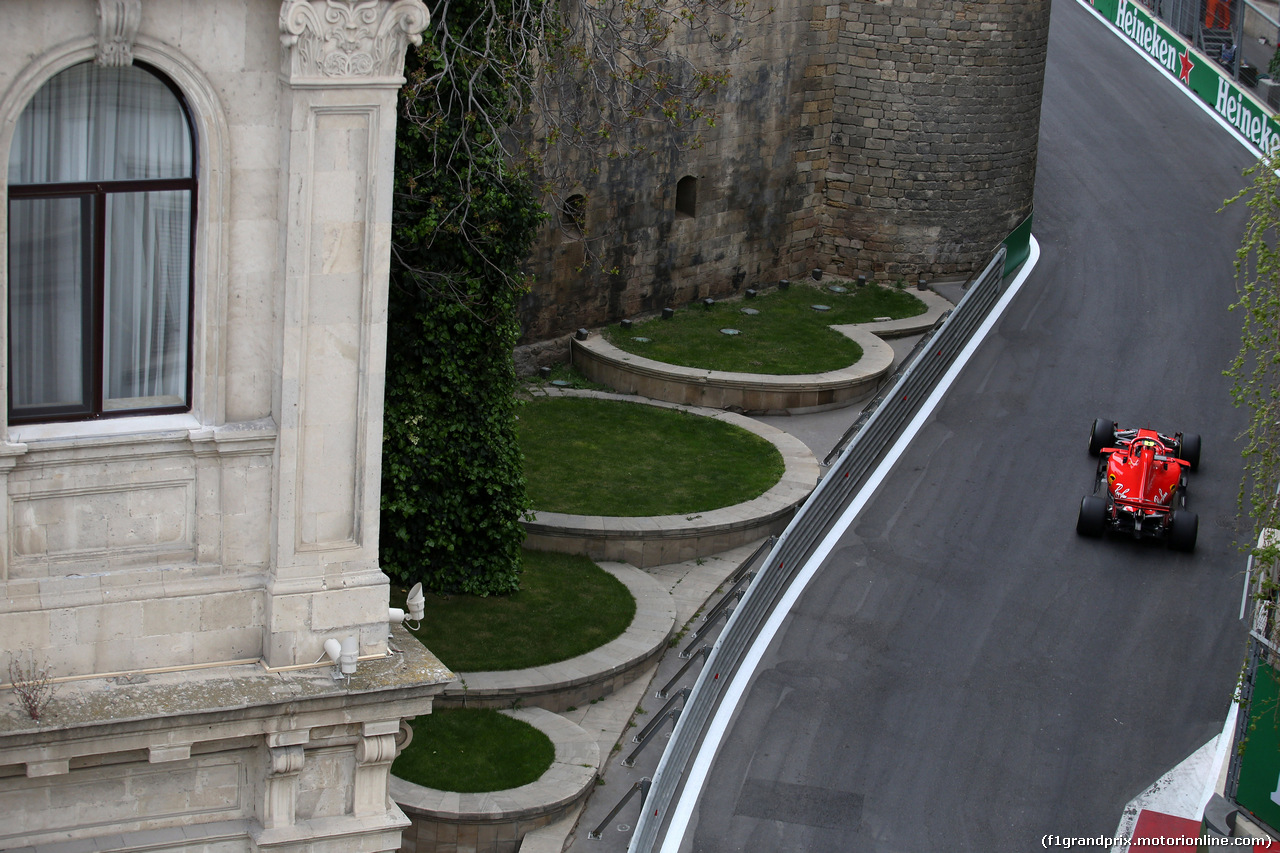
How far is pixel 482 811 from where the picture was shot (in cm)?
1541

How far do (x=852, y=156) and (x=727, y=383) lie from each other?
27.6ft

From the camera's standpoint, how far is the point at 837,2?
1243 inches

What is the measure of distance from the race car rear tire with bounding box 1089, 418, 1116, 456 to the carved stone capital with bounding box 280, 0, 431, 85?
16.1m

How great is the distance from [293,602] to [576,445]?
1345 cm

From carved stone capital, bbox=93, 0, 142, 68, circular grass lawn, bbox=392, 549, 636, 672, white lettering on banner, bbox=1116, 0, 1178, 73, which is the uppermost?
white lettering on banner, bbox=1116, 0, 1178, 73

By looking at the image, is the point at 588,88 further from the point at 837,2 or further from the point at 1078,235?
the point at 1078,235

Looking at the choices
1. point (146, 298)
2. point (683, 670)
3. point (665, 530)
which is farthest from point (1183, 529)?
point (146, 298)

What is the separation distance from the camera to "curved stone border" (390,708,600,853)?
605 inches

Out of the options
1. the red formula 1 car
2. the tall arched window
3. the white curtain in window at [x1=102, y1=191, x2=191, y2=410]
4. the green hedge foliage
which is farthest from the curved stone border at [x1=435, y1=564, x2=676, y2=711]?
the tall arched window

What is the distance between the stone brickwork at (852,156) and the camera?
30.0 meters

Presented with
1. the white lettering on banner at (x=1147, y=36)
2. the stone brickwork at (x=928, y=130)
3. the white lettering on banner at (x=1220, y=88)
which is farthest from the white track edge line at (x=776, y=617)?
the white lettering on banner at (x=1147, y=36)

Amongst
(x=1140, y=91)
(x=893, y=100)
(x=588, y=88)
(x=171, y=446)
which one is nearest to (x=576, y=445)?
(x=588, y=88)

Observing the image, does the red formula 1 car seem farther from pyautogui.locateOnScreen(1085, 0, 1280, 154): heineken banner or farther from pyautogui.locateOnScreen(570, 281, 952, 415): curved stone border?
pyautogui.locateOnScreen(1085, 0, 1280, 154): heineken banner

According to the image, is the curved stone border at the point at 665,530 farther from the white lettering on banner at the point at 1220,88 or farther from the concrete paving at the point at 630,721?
the white lettering on banner at the point at 1220,88
